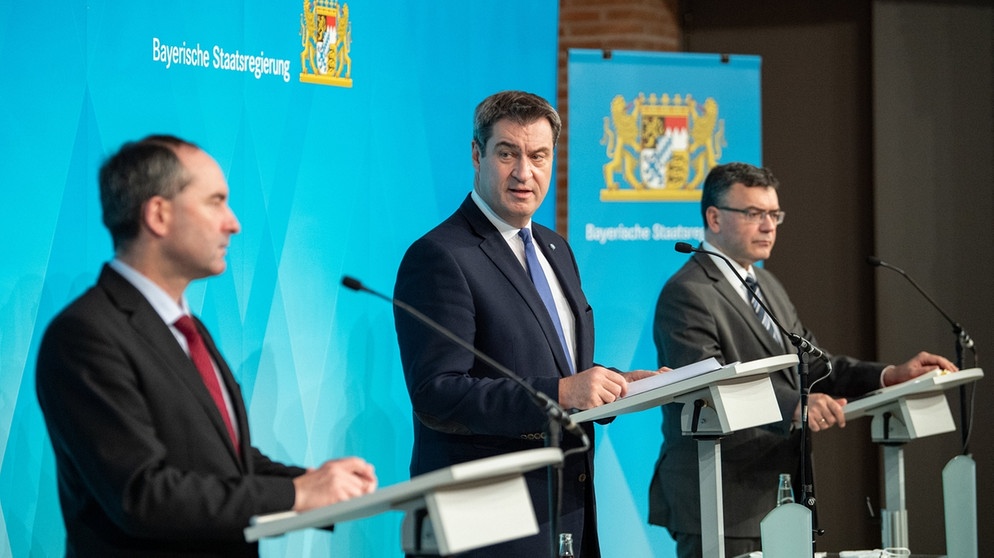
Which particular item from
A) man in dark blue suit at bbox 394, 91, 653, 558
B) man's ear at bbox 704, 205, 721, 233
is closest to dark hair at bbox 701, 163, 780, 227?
man's ear at bbox 704, 205, 721, 233

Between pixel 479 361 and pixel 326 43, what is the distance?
168 cm

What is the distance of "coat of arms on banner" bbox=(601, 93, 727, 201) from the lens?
597 centimetres

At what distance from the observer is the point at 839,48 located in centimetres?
713

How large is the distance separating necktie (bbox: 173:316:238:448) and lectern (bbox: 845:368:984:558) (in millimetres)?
2560

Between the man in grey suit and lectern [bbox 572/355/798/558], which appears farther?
the man in grey suit

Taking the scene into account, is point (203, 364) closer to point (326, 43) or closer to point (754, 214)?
point (326, 43)

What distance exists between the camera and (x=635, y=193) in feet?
19.6

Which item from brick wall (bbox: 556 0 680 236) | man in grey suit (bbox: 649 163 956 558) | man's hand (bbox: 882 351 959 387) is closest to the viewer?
man in grey suit (bbox: 649 163 956 558)

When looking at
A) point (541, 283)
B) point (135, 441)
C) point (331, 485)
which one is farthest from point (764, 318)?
point (135, 441)

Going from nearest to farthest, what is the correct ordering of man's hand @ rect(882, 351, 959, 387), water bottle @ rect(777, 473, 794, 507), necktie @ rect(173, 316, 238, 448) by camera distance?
1. necktie @ rect(173, 316, 238, 448)
2. water bottle @ rect(777, 473, 794, 507)
3. man's hand @ rect(882, 351, 959, 387)

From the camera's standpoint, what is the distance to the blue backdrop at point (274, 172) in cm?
351

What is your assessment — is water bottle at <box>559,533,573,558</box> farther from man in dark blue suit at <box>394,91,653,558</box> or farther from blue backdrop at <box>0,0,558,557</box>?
blue backdrop at <box>0,0,558,557</box>

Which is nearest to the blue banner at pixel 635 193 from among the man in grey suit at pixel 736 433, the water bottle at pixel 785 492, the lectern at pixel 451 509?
the man in grey suit at pixel 736 433

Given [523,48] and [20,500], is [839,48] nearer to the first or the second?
[523,48]
